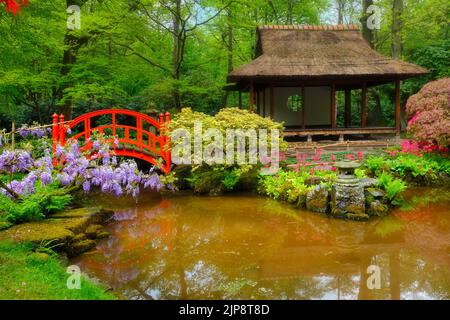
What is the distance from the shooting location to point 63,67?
50.8 ft

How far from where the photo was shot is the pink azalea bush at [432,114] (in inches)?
461

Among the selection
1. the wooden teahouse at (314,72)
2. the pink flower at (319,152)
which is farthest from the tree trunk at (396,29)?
the pink flower at (319,152)

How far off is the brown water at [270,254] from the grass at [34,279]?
533mm

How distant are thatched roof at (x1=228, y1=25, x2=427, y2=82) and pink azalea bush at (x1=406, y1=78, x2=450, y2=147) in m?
1.98

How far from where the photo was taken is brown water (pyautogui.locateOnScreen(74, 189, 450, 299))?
17.9ft

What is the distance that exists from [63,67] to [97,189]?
5.94 metres

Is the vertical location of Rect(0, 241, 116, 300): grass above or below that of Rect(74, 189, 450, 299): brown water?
above

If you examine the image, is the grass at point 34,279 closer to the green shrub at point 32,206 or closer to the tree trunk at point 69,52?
the green shrub at point 32,206

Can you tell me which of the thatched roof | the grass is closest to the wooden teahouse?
the thatched roof

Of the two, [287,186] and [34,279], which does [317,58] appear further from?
[34,279]

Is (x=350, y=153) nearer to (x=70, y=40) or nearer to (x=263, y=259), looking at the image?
(x=263, y=259)

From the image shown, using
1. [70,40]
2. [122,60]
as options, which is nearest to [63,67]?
[70,40]

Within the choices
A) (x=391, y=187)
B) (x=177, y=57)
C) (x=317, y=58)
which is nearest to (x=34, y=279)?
(x=391, y=187)

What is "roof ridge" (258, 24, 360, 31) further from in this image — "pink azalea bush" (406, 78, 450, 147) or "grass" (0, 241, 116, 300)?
"grass" (0, 241, 116, 300)
